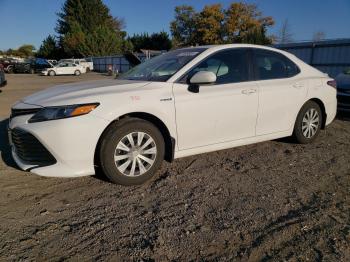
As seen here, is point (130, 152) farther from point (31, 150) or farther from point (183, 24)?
point (183, 24)

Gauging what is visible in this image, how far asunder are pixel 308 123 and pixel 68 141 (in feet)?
12.3

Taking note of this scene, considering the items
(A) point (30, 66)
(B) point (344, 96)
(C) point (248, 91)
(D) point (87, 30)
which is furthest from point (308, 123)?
(D) point (87, 30)

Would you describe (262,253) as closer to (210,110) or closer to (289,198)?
(289,198)

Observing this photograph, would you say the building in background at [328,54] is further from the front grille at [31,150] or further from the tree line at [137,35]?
the tree line at [137,35]

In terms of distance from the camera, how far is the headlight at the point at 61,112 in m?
3.43

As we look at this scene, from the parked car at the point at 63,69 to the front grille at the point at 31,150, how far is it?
33.9 m

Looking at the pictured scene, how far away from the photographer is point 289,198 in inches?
138

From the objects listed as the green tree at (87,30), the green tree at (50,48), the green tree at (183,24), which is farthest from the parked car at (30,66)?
the green tree at (183,24)

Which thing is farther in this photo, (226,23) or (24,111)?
(226,23)

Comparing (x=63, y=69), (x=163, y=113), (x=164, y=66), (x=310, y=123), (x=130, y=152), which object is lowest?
(x=63, y=69)

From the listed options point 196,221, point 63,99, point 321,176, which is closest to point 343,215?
point 321,176

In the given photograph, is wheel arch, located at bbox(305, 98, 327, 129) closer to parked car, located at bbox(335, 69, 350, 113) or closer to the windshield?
the windshield

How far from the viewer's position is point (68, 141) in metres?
3.40

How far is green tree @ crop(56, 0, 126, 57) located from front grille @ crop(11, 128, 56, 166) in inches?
2072
